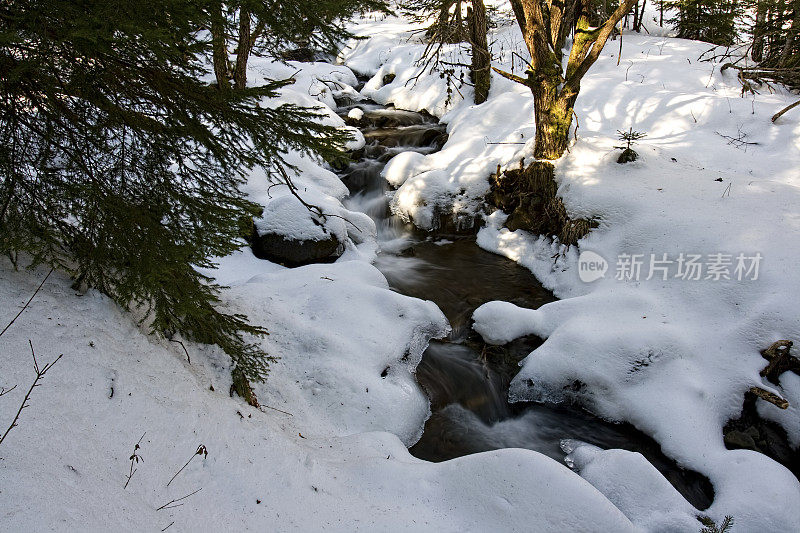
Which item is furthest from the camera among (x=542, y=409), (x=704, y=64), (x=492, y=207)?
(x=704, y=64)

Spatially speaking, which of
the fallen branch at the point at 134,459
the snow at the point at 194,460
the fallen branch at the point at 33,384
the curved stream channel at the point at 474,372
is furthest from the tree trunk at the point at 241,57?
the fallen branch at the point at 134,459

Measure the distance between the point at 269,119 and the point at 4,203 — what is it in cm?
157

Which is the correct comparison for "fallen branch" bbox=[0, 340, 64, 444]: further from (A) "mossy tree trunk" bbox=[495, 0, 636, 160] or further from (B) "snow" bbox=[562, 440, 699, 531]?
(A) "mossy tree trunk" bbox=[495, 0, 636, 160]

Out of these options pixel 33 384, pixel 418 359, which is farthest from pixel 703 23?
pixel 33 384

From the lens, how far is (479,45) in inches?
453

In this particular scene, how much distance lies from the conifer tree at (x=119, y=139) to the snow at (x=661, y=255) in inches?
139

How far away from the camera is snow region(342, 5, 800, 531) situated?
4.01 metres

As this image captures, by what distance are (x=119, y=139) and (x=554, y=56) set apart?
6.26 meters

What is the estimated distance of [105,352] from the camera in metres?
2.59

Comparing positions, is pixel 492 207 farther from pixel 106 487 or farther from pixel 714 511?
pixel 106 487

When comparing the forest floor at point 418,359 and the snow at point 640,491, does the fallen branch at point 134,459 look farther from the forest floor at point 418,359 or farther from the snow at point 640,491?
the snow at point 640,491

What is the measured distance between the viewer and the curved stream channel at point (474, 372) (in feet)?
14.0

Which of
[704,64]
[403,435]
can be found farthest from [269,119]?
[704,64]

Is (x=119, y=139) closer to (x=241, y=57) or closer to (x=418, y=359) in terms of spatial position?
(x=418, y=359)
